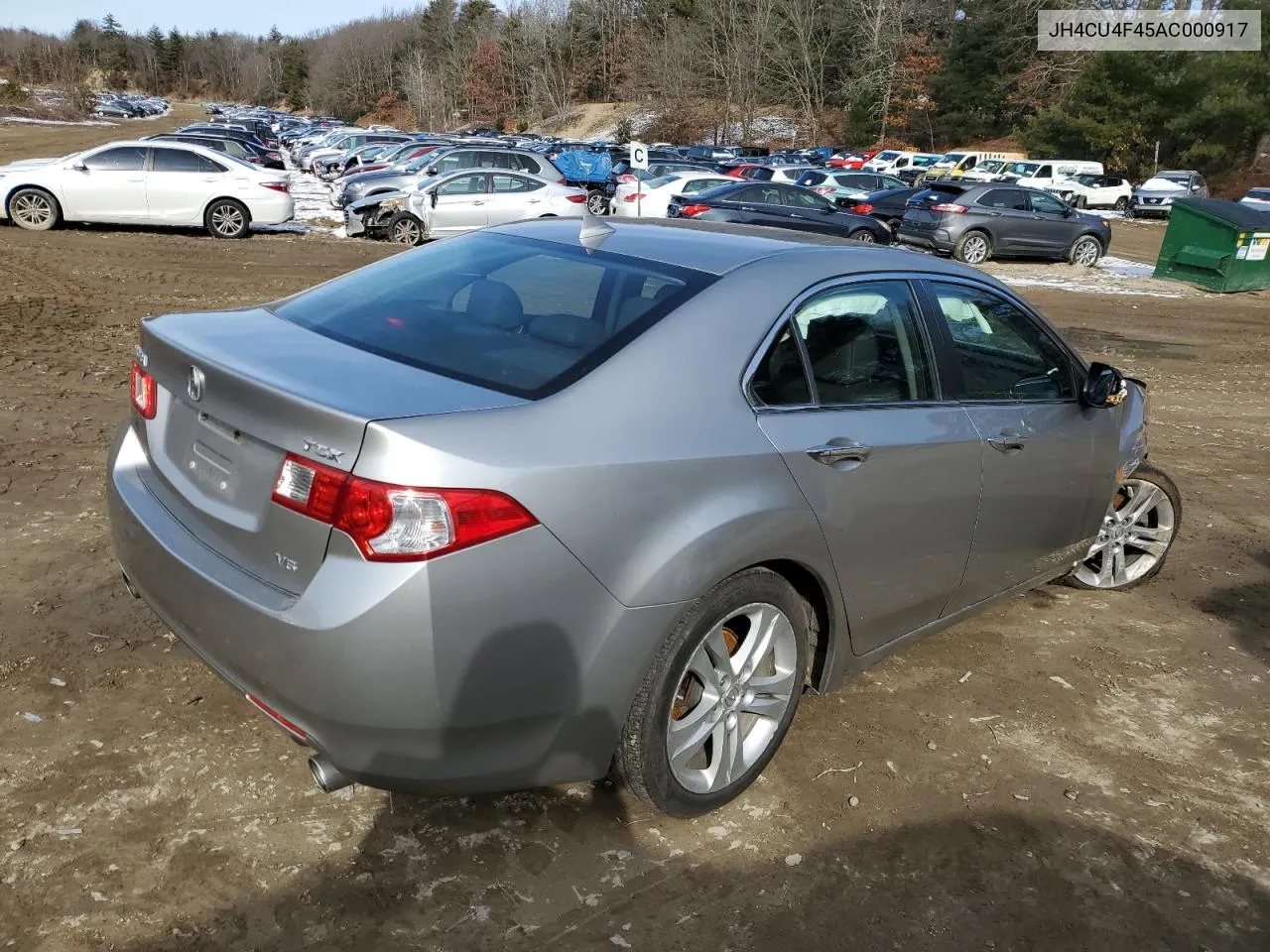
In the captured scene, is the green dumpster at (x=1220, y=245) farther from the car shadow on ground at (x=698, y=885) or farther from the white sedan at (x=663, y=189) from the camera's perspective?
the car shadow on ground at (x=698, y=885)

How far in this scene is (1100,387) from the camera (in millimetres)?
4039

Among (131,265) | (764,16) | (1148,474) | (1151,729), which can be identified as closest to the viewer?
(1151,729)

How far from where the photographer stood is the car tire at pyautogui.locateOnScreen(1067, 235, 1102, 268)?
20.9 meters

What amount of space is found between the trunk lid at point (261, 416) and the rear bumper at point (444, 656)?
0.31 ft

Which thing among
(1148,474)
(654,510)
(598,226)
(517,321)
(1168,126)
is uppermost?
(1168,126)

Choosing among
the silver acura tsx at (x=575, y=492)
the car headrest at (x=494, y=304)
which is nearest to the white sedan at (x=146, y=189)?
the silver acura tsx at (x=575, y=492)

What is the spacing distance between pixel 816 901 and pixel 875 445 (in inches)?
53.0

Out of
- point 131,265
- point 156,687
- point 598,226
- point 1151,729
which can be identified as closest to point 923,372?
point 598,226

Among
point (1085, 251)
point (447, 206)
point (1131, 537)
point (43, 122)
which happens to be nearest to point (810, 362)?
point (1131, 537)

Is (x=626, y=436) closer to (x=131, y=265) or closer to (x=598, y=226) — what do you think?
(x=598, y=226)

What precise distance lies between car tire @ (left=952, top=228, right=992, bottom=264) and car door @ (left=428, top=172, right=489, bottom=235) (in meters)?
9.20

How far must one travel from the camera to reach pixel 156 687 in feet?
11.4

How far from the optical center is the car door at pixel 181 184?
16375 mm

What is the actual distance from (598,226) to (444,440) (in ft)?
4.88
